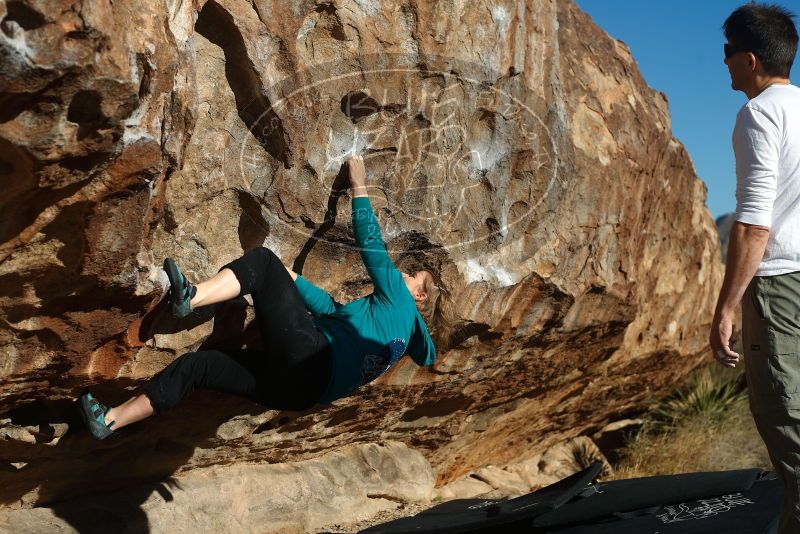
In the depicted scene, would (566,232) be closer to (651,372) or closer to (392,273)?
(392,273)

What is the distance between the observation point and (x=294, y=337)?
146 inches

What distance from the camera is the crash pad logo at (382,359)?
4.02 m

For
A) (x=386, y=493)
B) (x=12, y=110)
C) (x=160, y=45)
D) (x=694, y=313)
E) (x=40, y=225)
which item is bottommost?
(x=386, y=493)

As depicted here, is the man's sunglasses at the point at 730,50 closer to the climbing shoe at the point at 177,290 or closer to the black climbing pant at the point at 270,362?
the black climbing pant at the point at 270,362

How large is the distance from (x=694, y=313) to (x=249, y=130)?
14.4ft

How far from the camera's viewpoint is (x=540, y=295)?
16.7 ft

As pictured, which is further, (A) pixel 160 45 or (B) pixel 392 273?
(B) pixel 392 273

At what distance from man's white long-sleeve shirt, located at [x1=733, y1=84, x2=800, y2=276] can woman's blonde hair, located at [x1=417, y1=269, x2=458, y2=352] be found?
186 centimetres

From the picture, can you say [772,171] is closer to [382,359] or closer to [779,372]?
[779,372]

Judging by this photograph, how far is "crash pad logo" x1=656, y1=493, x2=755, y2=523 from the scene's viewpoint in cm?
392

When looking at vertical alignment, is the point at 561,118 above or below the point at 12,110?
above

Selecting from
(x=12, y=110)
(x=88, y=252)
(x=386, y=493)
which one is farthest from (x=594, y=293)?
(x=12, y=110)

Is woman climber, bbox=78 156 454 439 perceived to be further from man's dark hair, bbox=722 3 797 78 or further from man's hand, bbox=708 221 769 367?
man's dark hair, bbox=722 3 797 78

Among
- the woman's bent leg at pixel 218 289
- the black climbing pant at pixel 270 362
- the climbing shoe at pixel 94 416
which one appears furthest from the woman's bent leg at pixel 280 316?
the climbing shoe at pixel 94 416
